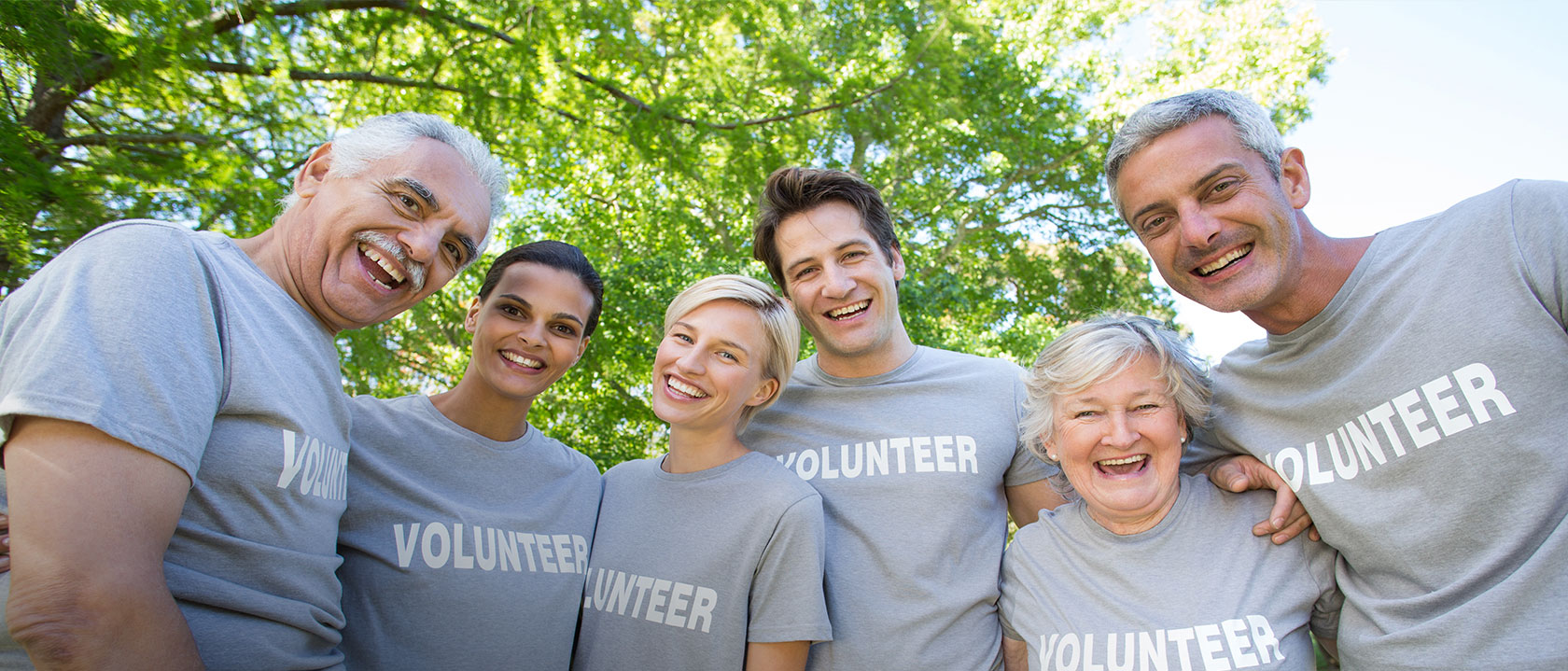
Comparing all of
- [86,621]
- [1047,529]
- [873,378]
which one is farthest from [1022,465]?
[86,621]

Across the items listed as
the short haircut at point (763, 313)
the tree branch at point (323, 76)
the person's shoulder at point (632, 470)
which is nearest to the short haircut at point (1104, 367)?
the short haircut at point (763, 313)

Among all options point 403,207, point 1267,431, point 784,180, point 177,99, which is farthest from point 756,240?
point 177,99

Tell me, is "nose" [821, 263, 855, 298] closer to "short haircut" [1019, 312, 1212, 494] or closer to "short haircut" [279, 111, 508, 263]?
"short haircut" [1019, 312, 1212, 494]

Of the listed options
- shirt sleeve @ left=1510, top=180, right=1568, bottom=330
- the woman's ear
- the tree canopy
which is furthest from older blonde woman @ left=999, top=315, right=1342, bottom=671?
the tree canopy

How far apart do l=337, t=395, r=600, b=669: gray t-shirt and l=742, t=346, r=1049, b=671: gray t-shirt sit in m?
0.74

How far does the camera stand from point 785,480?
2.27 metres

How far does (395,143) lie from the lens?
2086 millimetres

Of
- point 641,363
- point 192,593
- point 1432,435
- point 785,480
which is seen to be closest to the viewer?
point 192,593

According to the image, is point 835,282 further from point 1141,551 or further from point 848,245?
point 1141,551

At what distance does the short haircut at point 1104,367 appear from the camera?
6.87ft

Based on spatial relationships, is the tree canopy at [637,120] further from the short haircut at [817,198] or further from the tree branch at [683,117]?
the short haircut at [817,198]

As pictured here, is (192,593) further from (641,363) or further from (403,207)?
(641,363)

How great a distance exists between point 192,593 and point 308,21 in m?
4.53

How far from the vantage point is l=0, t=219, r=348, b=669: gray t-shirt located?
1300 millimetres
